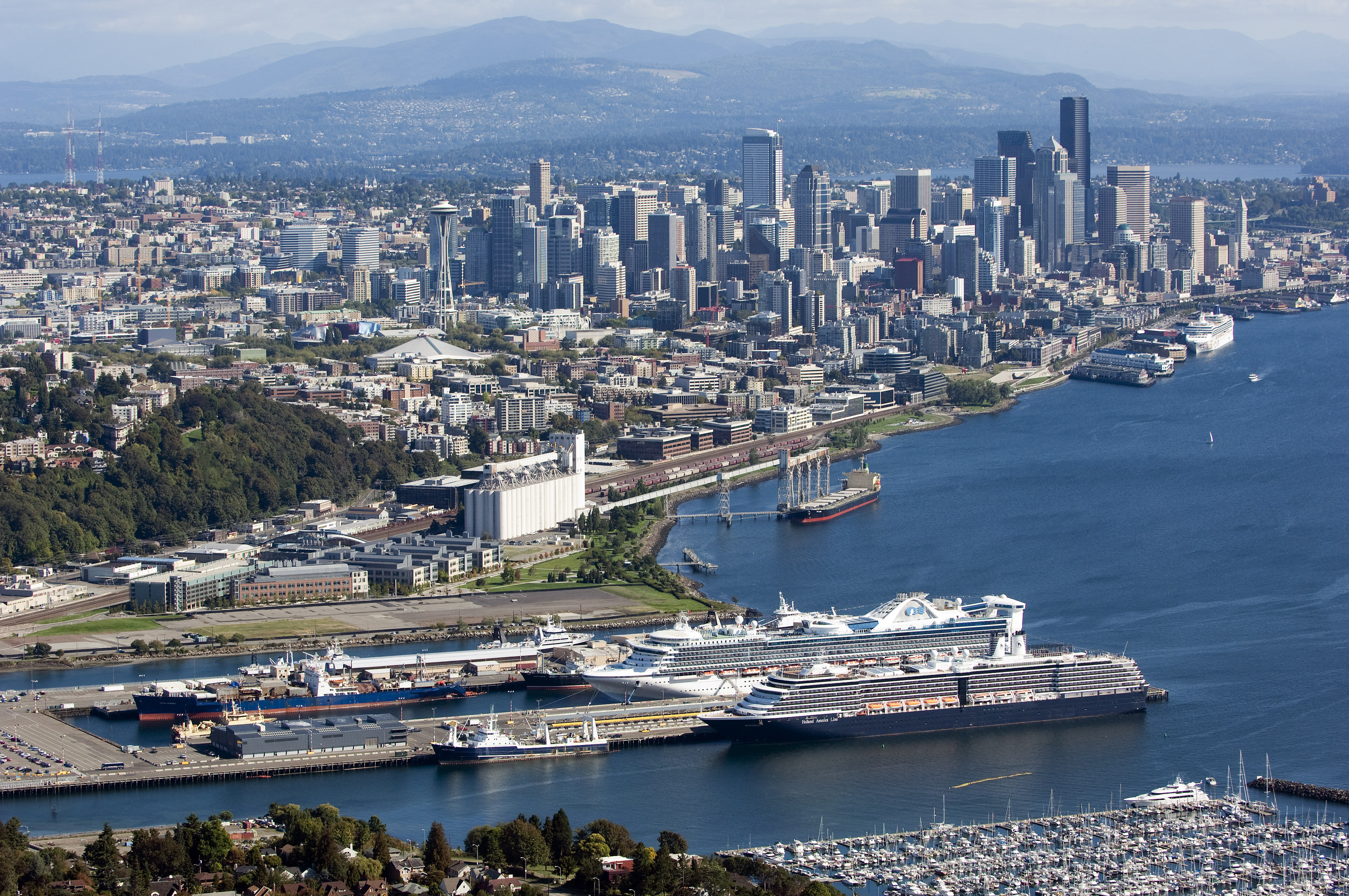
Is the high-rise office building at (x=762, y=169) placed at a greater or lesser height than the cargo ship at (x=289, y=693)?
Result: greater

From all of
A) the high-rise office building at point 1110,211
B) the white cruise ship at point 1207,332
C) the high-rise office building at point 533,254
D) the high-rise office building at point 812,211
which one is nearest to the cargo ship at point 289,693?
the white cruise ship at point 1207,332

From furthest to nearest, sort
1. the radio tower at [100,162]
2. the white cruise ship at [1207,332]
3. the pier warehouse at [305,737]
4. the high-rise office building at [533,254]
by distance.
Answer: the radio tower at [100,162]
the high-rise office building at [533,254]
the white cruise ship at [1207,332]
the pier warehouse at [305,737]

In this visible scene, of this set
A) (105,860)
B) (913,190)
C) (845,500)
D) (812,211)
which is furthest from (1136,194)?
(105,860)

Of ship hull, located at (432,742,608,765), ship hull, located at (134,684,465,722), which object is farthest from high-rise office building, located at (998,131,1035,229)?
ship hull, located at (432,742,608,765)

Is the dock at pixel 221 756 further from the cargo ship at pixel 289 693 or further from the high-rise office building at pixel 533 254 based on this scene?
the high-rise office building at pixel 533 254

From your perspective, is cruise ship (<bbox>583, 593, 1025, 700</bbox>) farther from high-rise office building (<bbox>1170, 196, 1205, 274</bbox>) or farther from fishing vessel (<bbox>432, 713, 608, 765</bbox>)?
high-rise office building (<bbox>1170, 196, 1205, 274</bbox>)
